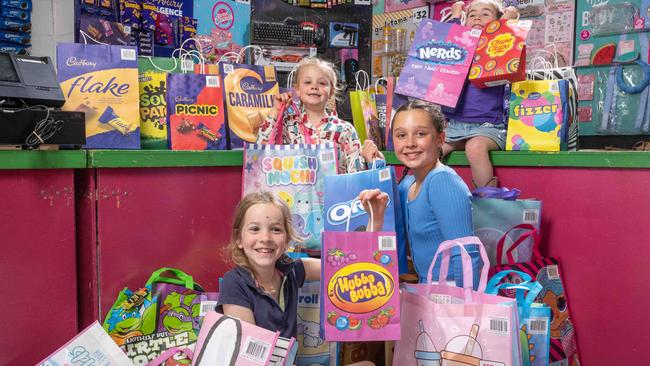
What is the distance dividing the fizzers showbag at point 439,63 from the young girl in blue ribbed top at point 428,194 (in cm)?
75

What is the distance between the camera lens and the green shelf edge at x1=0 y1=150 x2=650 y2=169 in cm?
216

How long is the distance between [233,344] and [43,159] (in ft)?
3.45

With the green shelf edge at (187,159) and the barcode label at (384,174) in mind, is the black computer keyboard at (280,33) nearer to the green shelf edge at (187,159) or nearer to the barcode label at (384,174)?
the green shelf edge at (187,159)

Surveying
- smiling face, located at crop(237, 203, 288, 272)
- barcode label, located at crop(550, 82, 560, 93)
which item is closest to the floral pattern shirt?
smiling face, located at crop(237, 203, 288, 272)

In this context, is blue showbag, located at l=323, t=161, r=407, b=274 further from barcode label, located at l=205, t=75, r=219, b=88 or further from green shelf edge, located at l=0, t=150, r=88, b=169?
green shelf edge, located at l=0, t=150, r=88, b=169

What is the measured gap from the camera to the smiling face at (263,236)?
1.98m

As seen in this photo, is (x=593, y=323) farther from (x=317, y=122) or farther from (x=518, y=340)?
(x=317, y=122)

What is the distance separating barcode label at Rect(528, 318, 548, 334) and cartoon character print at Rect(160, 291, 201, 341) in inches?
47.4

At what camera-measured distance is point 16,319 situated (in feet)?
7.04

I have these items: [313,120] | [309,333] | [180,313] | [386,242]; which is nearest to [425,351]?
[386,242]

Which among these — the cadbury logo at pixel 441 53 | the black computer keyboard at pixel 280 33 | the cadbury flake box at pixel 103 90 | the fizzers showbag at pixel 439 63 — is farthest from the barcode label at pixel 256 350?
the black computer keyboard at pixel 280 33

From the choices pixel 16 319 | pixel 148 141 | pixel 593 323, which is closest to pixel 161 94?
pixel 148 141

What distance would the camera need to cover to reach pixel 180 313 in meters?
2.29

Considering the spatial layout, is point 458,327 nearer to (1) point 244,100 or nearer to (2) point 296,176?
(2) point 296,176
